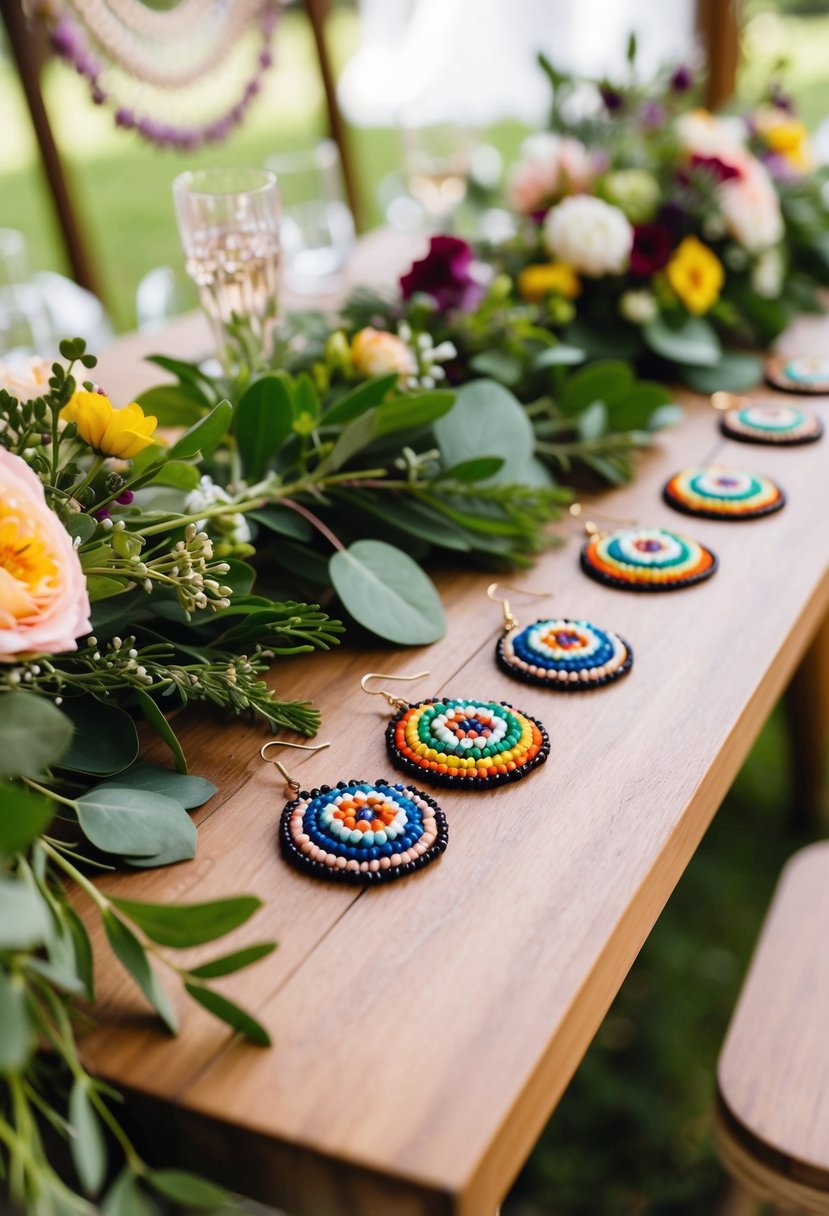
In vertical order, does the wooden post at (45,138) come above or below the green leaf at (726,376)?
above

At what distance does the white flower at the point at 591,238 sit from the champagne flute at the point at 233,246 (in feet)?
1.41

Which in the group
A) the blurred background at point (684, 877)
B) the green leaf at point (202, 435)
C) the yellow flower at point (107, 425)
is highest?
the yellow flower at point (107, 425)

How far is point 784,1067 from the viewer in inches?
38.8

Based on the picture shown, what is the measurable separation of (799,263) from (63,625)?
1.39 metres

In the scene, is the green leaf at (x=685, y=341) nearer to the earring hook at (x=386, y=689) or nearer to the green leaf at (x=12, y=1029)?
the earring hook at (x=386, y=689)

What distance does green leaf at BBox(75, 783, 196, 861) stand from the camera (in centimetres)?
68

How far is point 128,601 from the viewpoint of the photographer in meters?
0.81

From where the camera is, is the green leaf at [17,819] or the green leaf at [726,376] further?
the green leaf at [726,376]

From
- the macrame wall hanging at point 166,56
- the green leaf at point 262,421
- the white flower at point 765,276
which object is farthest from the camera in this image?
the macrame wall hanging at point 166,56

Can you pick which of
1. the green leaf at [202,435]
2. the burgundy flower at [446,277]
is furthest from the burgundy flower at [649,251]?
the green leaf at [202,435]

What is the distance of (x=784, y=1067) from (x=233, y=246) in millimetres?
847

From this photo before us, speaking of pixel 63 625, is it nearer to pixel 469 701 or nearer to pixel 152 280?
pixel 469 701

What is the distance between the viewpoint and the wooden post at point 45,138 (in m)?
2.11

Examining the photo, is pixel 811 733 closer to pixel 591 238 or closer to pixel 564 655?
pixel 591 238
